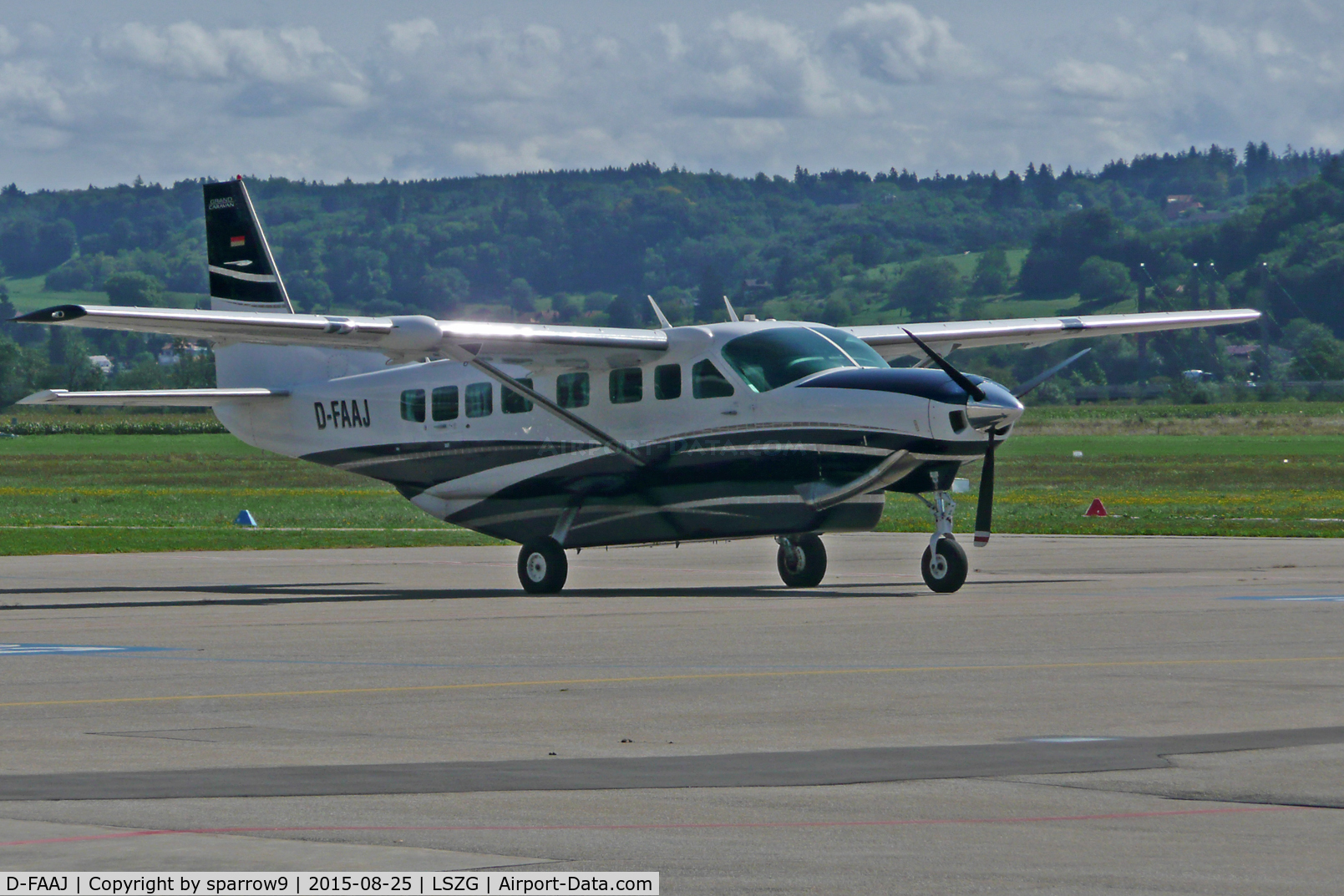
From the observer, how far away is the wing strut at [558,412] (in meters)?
23.2

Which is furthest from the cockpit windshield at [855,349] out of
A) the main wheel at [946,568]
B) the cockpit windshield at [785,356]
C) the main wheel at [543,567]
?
the main wheel at [543,567]

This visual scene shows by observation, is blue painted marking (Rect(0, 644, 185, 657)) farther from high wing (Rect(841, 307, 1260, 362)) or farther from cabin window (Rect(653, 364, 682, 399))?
high wing (Rect(841, 307, 1260, 362))

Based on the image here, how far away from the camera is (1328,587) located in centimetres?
2147

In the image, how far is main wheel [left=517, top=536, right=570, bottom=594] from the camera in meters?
23.1

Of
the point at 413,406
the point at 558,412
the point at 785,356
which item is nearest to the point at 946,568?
the point at 785,356

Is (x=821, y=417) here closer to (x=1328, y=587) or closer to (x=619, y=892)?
(x=1328, y=587)

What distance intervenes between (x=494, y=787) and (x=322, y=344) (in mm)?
13743

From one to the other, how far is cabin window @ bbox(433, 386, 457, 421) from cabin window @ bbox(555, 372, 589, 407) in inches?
77.0

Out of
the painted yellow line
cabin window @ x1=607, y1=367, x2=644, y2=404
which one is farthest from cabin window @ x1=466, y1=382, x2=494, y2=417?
the painted yellow line

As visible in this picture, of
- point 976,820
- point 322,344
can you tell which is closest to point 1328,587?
point 322,344

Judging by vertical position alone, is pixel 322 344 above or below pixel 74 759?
above

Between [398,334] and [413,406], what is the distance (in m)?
4.72

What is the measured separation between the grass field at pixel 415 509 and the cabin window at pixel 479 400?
9583 mm

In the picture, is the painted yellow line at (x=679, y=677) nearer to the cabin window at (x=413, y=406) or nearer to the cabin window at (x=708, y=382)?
the cabin window at (x=708, y=382)
